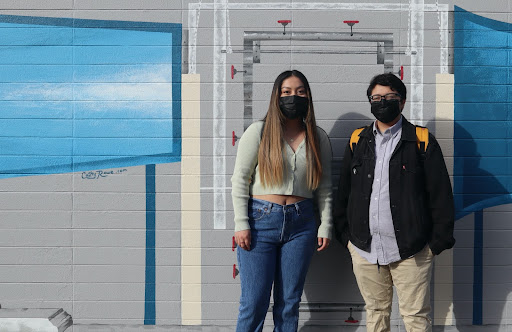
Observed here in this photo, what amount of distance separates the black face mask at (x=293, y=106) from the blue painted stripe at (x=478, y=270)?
1.67m

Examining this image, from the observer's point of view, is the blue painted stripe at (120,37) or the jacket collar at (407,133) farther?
the blue painted stripe at (120,37)

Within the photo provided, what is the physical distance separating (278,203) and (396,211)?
28.6 inches

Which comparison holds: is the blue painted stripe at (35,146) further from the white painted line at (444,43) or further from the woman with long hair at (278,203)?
the white painted line at (444,43)

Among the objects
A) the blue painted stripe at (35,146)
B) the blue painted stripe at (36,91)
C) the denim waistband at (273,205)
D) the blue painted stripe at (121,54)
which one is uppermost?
the blue painted stripe at (121,54)

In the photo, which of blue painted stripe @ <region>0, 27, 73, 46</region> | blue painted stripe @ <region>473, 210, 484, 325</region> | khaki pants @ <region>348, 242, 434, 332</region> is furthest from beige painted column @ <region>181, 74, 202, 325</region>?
blue painted stripe @ <region>473, 210, 484, 325</region>

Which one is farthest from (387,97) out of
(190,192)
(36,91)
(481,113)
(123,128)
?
(36,91)

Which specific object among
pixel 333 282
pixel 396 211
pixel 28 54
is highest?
pixel 28 54

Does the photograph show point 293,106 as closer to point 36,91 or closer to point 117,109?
point 117,109

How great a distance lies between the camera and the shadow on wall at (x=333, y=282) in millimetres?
4051

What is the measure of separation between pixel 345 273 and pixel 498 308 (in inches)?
47.3

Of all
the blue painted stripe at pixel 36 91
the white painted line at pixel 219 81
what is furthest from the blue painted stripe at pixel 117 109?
the white painted line at pixel 219 81

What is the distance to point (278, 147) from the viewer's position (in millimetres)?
3348

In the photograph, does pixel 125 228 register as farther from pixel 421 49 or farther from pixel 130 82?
pixel 421 49

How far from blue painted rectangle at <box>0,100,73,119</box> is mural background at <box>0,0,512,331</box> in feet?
0.03
